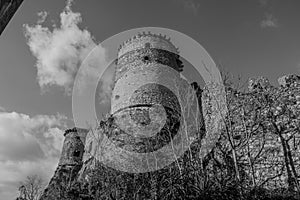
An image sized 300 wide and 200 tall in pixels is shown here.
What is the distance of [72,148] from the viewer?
1989cm

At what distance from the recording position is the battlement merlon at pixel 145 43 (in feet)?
48.3

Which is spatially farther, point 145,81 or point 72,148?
point 72,148

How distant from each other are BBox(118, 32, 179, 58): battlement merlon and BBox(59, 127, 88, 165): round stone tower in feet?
28.7

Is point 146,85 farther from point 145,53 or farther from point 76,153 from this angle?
point 76,153

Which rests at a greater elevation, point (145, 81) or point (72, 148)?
point (145, 81)

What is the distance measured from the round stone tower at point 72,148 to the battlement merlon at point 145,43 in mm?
8750

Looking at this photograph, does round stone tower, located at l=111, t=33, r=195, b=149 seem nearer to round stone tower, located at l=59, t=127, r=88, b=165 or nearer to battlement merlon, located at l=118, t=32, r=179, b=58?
battlement merlon, located at l=118, t=32, r=179, b=58

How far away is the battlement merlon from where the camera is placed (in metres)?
14.7

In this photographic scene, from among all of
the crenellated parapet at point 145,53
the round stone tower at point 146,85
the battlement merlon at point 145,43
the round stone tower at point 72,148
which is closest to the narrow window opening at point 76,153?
the round stone tower at point 72,148

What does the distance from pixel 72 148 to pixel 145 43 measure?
34.0ft

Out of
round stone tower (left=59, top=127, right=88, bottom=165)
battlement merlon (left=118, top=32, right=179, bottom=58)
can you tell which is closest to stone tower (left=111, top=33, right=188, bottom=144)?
battlement merlon (left=118, top=32, right=179, bottom=58)

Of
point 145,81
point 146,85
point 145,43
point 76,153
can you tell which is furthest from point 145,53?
point 76,153

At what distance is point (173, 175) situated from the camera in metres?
7.06

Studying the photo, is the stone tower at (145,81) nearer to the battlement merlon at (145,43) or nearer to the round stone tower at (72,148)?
the battlement merlon at (145,43)
